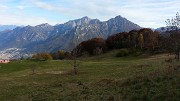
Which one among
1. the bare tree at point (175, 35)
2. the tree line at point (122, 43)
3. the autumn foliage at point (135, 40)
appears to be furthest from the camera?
the tree line at point (122, 43)

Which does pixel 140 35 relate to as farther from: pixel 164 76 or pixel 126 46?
pixel 164 76

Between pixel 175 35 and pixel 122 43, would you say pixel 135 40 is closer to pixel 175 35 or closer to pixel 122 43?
pixel 122 43

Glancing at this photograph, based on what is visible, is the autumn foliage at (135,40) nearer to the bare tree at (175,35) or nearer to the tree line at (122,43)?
the tree line at (122,43)

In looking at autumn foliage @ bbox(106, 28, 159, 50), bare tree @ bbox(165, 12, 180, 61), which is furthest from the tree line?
bare tree @ bbox(165, 12, 180, 61)

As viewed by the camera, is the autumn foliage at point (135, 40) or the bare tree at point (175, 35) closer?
the bare tree at point (175, 35)

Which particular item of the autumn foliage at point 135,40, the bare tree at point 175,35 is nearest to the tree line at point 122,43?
the autumn foliage at point 135,40

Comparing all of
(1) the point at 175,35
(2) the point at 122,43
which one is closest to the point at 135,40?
(2) the point at 122,43

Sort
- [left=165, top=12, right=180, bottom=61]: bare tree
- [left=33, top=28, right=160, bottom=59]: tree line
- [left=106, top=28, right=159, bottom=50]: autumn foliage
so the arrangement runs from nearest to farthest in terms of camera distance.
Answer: [left=165, top=12, right=180, bottom=61]: bare tree
[left=106, top=28, right=159, bottom=50]: autumn foliage
[left=33, top=28, right=160, bottom=59]: tree line

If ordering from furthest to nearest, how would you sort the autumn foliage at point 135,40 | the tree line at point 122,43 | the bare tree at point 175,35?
the tree line at point 122,43, the autumn foliage at point 135,40, the bare tree at point 175,35

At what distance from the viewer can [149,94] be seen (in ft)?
56.0

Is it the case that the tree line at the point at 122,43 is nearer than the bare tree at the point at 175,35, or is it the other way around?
the bare tree at the point at 175,35

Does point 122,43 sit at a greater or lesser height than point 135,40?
lesser

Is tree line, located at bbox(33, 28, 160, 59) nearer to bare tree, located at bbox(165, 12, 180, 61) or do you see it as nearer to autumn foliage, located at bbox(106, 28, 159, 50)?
autumn foliage, located at bbox(106, 28, 159, 50)

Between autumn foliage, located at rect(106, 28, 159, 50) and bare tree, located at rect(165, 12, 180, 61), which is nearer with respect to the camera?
bare tree, located at rect(165, 12, 180, 61)
